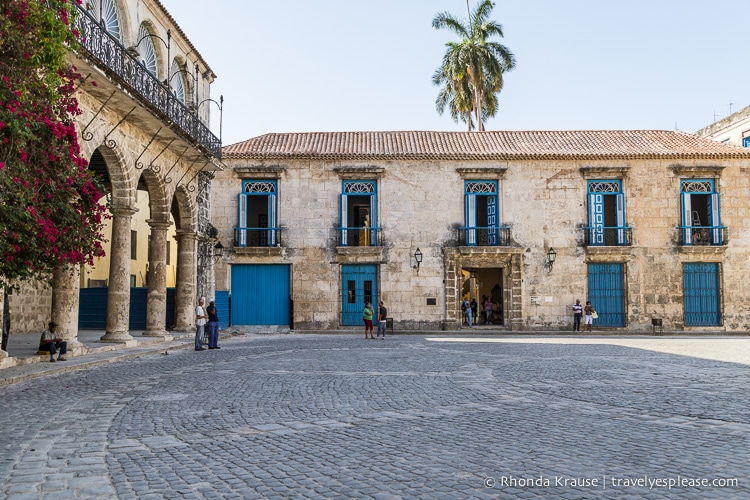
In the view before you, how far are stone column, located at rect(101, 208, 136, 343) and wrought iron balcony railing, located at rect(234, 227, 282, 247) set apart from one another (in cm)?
1062

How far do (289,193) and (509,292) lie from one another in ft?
31.1

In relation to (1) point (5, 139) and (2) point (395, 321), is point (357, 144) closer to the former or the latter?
(2) point (395, 321)

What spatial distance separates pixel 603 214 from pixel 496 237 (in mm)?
4316

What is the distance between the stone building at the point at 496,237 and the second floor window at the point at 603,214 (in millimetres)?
56

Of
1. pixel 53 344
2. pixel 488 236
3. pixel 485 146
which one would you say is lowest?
pixel 53 344

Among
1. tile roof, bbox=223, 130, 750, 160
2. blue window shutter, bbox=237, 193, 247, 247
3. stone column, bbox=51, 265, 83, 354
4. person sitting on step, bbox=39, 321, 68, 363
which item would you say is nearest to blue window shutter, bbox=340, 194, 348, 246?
tile roof, bbox=223, 130, 750, 160

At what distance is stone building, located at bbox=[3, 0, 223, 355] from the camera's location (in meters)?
13.4

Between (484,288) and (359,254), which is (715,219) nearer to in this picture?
(484,288)

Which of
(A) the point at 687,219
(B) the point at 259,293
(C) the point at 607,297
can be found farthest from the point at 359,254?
(A) the point at 687,219

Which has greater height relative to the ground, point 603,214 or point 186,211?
point 603,214

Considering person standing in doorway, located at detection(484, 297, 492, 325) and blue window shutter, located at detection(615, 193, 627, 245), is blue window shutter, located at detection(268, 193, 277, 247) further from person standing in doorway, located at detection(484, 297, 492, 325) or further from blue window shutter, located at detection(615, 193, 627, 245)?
blue window shutter, located at detection(615, 193, 627, 245)

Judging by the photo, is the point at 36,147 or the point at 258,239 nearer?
the point at 36,147

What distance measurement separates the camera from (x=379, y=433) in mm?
6160

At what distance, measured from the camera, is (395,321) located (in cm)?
2634
